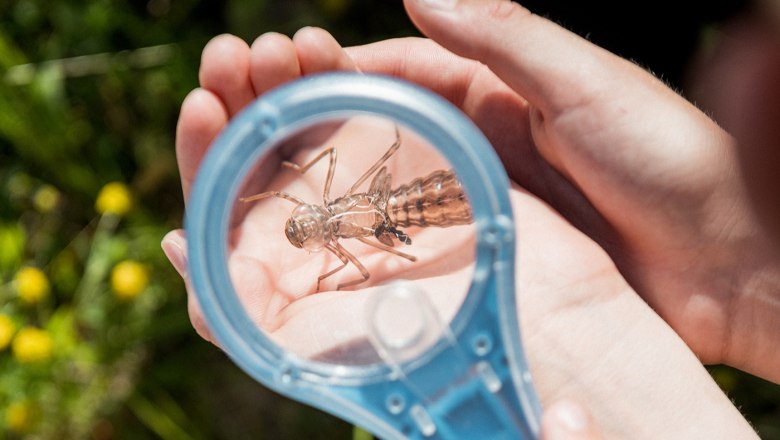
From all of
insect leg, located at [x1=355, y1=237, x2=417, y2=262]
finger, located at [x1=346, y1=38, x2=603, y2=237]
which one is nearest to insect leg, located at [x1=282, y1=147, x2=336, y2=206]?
insect leg, located at [x1=355, y1=237, x2=417, y2=262]

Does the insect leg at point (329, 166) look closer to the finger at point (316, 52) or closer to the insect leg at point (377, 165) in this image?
the insect leg at point (377, 165)

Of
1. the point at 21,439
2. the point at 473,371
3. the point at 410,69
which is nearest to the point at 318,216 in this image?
the point at 410,69

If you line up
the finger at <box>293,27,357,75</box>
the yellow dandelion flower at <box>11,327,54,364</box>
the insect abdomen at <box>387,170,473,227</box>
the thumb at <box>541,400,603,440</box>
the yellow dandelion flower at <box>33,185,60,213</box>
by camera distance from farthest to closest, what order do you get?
the yellow dandelion flower at <box>33,185,60,213</box>
the yellow dandelion flower at <box>11,327,54,364</box>
the finger at <box>293,27,357,75</box>
the insect abdomen at <box>387,170,473,227</box>
the thumb at <box>541,400,603,440</box>

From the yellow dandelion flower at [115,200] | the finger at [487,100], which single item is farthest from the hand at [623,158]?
the yellow dandelion flower at [115,200]

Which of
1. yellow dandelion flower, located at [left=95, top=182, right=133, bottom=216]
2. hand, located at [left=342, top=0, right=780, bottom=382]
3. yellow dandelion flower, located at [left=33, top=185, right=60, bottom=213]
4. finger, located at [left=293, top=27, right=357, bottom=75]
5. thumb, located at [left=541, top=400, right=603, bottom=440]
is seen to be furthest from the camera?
yellow dandelion flower, located at [left=33, top=185, right=60, bottom=213]

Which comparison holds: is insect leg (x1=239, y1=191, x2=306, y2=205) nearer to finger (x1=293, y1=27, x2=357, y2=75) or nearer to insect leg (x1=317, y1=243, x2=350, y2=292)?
insect leg (x1=317, y1=243, x2=350, y2=292)

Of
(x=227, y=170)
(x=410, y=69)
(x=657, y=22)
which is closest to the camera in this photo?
(x=227, y=170)

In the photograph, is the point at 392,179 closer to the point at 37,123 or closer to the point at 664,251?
the point at 664,251
